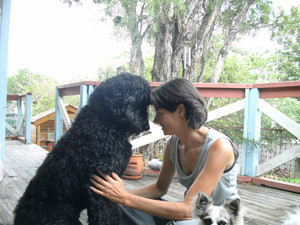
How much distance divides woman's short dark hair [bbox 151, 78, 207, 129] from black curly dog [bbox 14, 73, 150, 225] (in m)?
0.16

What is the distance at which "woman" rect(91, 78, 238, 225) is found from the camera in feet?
4.23

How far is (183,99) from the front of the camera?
4.63ft

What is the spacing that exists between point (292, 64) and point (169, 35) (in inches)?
413

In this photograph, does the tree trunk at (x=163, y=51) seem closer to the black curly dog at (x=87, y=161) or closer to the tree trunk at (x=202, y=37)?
the tree trunk at (x=202, y=37)

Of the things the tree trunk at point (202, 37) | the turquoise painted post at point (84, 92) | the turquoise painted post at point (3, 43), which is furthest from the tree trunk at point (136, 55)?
Result: the turquoise painted post at point (3, 43)

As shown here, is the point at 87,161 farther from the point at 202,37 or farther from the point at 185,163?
the point at 202,37

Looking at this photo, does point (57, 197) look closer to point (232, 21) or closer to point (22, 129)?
point (22, 129)

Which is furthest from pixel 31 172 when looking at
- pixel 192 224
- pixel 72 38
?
pixel 72 38

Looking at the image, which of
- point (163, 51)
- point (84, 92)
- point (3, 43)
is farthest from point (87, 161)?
point (163, 51)

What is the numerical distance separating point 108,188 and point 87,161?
6.9 inches

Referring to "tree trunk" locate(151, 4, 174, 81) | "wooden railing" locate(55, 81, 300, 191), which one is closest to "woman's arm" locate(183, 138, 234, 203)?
"wooden railing" locate(55, 81, 300, 191)

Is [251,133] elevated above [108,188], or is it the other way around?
[251,133]

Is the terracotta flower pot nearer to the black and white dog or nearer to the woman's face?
the woman's face

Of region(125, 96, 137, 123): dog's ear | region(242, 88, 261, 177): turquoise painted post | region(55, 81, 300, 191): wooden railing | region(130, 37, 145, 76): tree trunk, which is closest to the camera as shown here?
region(125, 96, 137, 123): dog's ear
